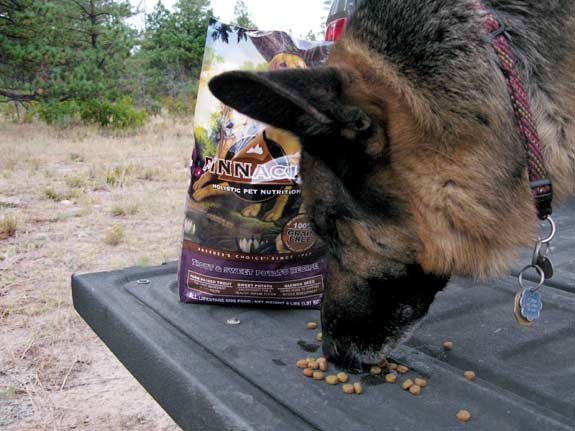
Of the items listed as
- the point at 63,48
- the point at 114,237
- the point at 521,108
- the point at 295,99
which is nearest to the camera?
the point at 295,99

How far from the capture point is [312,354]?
1.82 meters

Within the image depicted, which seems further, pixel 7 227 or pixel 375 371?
pixel 7 227

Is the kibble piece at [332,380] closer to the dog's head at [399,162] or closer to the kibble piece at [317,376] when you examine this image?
the kibble piece at [317,376]

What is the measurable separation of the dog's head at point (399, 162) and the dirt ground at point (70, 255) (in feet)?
5.21

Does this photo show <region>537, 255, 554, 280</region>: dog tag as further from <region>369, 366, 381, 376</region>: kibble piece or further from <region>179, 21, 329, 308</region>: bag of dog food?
<region>179, 21, 329, 308</region>: bag of dog food

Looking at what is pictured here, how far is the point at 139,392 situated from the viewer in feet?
9.39

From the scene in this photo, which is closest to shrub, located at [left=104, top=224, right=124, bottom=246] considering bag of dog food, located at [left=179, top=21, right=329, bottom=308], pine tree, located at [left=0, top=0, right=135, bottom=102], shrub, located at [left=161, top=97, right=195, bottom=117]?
bag of dog food, located at [left=179, top=21, right=329, bottom=308]

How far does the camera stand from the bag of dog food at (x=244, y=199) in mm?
1992

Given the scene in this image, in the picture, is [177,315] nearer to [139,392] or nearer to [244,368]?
[244,368]

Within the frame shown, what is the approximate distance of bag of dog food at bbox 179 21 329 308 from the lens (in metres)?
1.99

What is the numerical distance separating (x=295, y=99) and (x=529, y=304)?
3.18ft

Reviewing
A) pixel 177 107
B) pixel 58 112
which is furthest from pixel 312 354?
pixel 177 107

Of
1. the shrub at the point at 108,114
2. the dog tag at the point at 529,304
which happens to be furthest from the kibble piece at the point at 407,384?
the shrub at the point at 108,114

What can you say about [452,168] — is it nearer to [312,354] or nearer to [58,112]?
[312,354]
